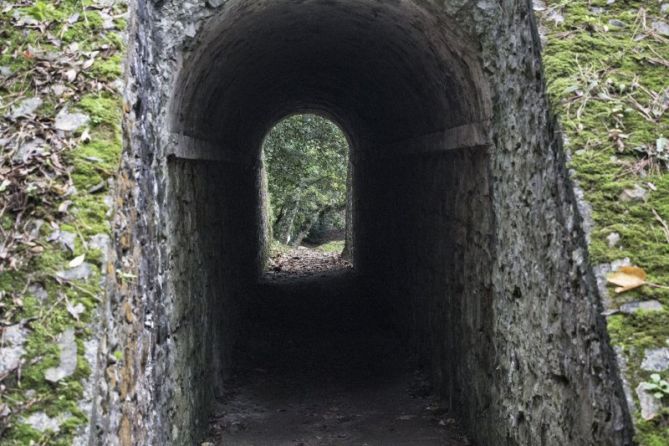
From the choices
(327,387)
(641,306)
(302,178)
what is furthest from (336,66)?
(302,178)

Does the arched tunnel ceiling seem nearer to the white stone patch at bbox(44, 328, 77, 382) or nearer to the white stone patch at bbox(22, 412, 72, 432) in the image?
the white stone patch at bbox(44, 328, 77, 382)

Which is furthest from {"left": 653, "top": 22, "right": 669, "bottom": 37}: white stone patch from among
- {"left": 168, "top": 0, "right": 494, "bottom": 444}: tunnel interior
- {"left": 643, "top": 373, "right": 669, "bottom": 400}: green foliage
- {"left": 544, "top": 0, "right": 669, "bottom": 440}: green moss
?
{"left": 643, "top": 373, "right": 669, "bottom": 400}: green foliage

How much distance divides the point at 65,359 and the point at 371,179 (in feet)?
30.6

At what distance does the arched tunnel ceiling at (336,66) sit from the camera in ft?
17.7

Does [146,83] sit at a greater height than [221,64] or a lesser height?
lesser

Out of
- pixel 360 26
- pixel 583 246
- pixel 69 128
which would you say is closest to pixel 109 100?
pixel 69 128

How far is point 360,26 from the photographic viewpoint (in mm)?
6723

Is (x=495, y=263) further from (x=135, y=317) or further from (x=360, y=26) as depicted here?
(x=360, y=26)

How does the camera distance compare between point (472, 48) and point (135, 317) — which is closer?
point (135, 317)

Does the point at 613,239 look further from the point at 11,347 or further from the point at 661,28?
the point at 11,347

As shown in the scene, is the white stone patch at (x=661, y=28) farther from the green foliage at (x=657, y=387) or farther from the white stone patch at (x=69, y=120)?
the white stone patch at (x=69, y=120)

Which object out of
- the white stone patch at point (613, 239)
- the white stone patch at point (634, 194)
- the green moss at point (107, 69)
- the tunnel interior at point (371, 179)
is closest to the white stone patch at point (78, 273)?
the green moss at point (107, 69)

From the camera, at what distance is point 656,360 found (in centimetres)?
313

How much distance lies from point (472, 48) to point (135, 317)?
10.4 ft
